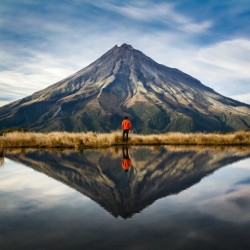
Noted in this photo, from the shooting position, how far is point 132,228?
6.06 metres

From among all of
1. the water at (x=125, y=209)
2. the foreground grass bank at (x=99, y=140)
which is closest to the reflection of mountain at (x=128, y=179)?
the water at (x=125, y=209)

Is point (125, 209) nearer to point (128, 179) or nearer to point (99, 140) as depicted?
point (128, 179)

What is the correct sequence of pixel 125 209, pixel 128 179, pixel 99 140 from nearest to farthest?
pixel 125 209
pixel 128 179
pixel 99 140

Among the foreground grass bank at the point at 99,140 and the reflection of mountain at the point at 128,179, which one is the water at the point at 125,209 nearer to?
the reflection of mountain at the point at 128,179

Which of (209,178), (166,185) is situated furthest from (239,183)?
(166,185)

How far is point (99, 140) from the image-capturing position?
29.1 meters

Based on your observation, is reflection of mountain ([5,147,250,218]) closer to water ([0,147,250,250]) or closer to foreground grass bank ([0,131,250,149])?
water ([0,147,250,250])

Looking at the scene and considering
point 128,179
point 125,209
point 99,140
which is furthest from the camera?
point 99,140

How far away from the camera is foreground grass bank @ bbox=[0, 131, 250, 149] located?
2816 centimetres

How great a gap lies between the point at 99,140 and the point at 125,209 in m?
21.7

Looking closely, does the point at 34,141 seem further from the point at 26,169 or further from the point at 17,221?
the point at 17,221

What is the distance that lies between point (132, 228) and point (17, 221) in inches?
85.6

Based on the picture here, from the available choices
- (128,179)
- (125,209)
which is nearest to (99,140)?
(128,179)

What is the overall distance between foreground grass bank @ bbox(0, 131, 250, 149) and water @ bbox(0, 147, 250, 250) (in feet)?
49.1
